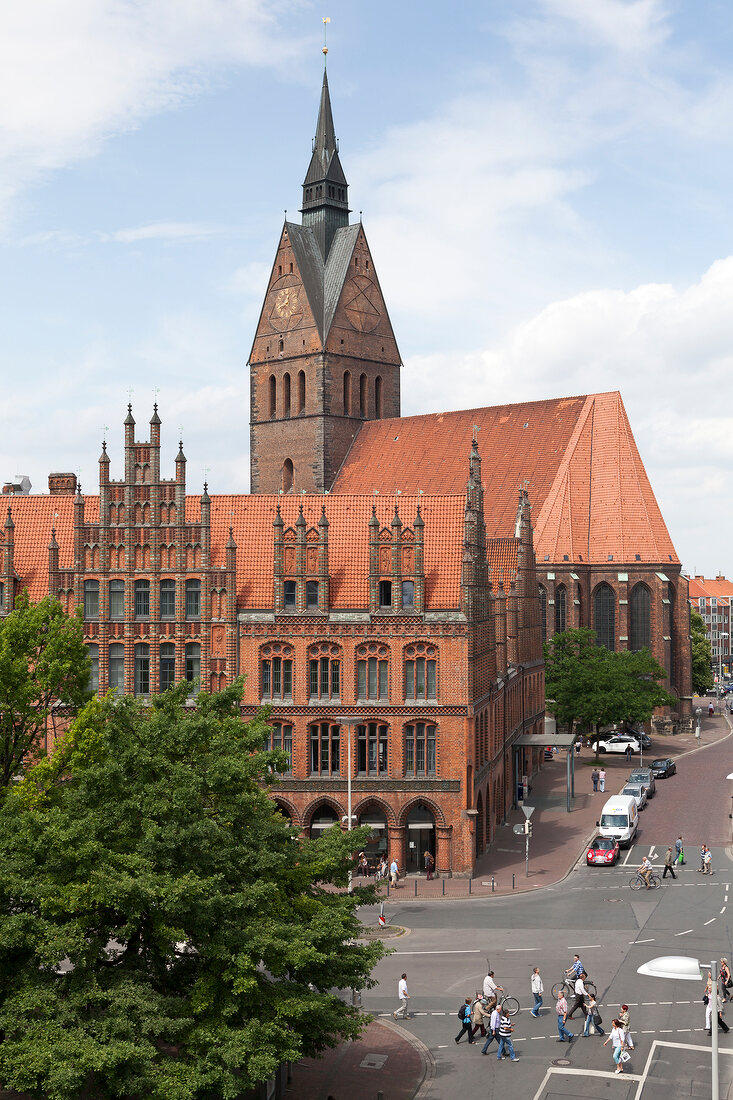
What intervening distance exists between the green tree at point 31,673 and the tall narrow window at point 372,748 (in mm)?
19427

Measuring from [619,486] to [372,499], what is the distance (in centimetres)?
4602

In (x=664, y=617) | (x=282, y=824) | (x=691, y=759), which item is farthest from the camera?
(x=664, y=617)

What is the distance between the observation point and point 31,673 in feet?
100

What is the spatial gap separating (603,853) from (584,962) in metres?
14.8

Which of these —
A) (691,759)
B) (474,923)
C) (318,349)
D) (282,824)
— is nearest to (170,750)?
(282,824)

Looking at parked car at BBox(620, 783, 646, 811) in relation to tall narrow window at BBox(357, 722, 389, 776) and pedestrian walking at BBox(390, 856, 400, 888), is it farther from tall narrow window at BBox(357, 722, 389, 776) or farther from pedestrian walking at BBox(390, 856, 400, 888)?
pedestrian walking at BBox(390, 856, 400, 888)

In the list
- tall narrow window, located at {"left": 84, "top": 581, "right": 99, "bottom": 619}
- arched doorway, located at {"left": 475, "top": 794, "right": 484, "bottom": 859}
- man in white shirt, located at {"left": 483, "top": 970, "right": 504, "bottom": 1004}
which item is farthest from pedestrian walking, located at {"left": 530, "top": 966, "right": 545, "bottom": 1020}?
tall narrow window, located at {"left": 84, "top": 581, "right": 99, "bottom": 619}

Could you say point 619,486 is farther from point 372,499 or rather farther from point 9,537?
point 9,537

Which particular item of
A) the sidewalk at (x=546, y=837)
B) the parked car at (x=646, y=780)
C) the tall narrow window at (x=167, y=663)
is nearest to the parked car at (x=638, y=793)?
the parked car at (x=646, y=780)

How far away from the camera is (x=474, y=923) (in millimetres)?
41406

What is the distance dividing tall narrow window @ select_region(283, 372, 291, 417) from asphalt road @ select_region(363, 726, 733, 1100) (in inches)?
2489

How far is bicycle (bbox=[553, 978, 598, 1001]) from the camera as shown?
31627 mm

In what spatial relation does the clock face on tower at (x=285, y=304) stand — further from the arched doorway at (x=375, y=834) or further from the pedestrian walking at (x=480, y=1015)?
the pedestrian walking at (x=480, y=1015)

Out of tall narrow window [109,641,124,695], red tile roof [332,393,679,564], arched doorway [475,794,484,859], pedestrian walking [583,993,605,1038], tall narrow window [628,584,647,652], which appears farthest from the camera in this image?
tall narrow window [628,584,647,652]
